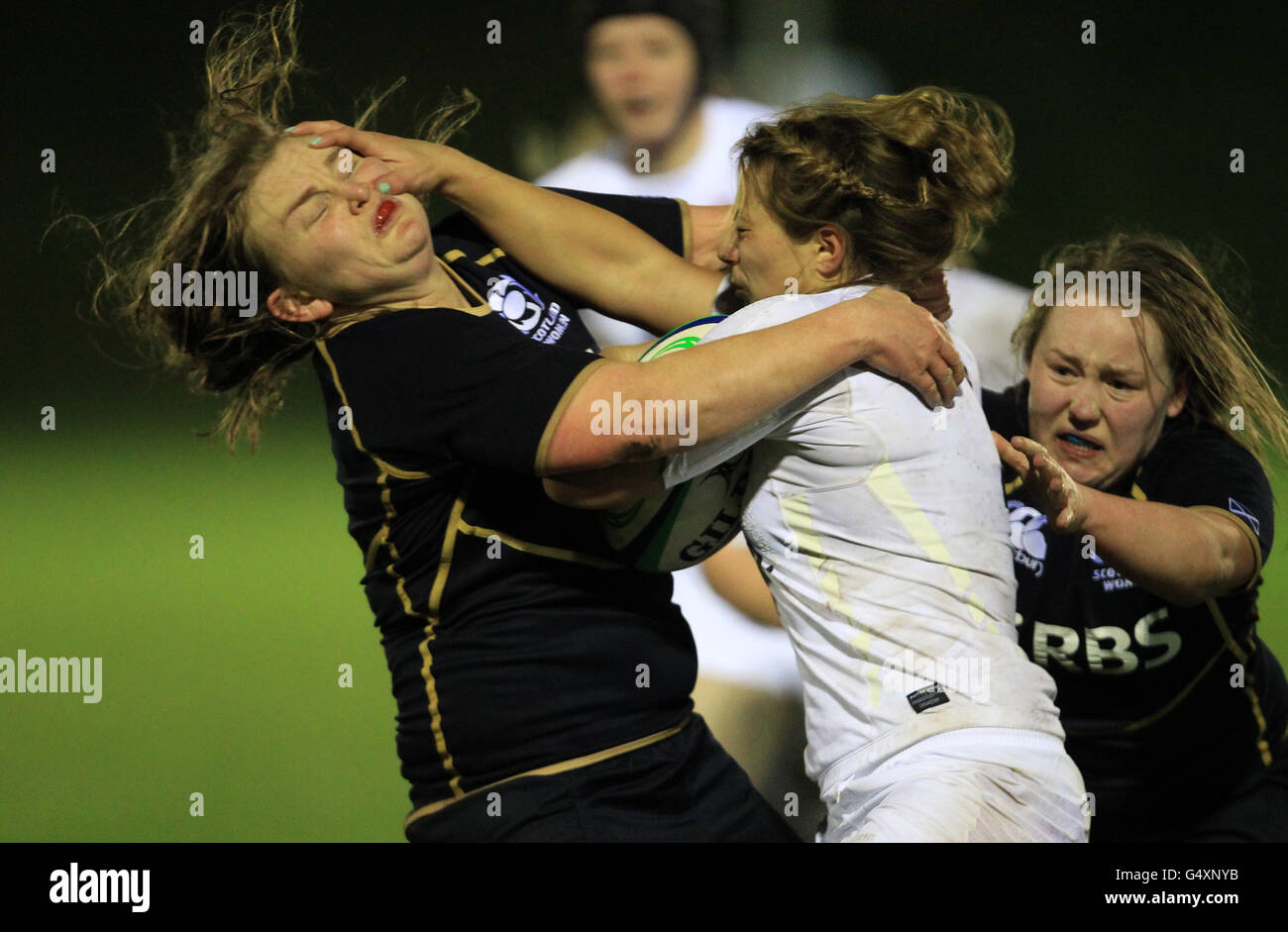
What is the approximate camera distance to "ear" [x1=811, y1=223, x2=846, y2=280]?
154 cm

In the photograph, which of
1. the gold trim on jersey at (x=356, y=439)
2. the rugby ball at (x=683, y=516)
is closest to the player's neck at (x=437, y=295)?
the gold trim on jersey at (x=356, y=439)

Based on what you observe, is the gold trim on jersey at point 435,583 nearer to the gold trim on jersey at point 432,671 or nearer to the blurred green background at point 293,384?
the gold trim on jersey at point 432,671

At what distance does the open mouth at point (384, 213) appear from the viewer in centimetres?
153

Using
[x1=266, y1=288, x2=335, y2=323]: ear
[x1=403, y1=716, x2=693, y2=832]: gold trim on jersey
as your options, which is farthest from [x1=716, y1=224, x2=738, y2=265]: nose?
[x1=403, y1=716, x2=693, y2=832]: gold trim on jersey

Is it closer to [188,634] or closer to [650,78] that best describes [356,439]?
[650,78]

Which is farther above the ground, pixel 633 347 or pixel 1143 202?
pixel 1143 202

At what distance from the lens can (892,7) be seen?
345 centimetres

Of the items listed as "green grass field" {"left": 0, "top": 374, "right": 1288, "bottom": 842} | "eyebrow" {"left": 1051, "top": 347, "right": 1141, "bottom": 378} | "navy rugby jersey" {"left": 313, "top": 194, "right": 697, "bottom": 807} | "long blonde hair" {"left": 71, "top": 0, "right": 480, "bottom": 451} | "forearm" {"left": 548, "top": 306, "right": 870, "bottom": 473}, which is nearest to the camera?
"forearm" {"left": 548, "top": 306, "right": 870, "bottom": 473}

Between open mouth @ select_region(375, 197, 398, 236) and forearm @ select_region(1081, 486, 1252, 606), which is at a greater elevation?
open mouth @ select_region(375, 197, 398, 236)

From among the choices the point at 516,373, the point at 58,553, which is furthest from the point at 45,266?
the point at 516,373

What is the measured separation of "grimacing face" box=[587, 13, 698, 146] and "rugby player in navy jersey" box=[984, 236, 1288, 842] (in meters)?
1.26

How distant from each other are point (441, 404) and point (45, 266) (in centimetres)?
362

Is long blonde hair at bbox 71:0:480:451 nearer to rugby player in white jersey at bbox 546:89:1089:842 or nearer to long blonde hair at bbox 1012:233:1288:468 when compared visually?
rugby player in white jersey at bbox 546:89:1089:842

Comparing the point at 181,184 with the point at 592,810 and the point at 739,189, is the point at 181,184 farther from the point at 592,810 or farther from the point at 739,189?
the point at 592,810
